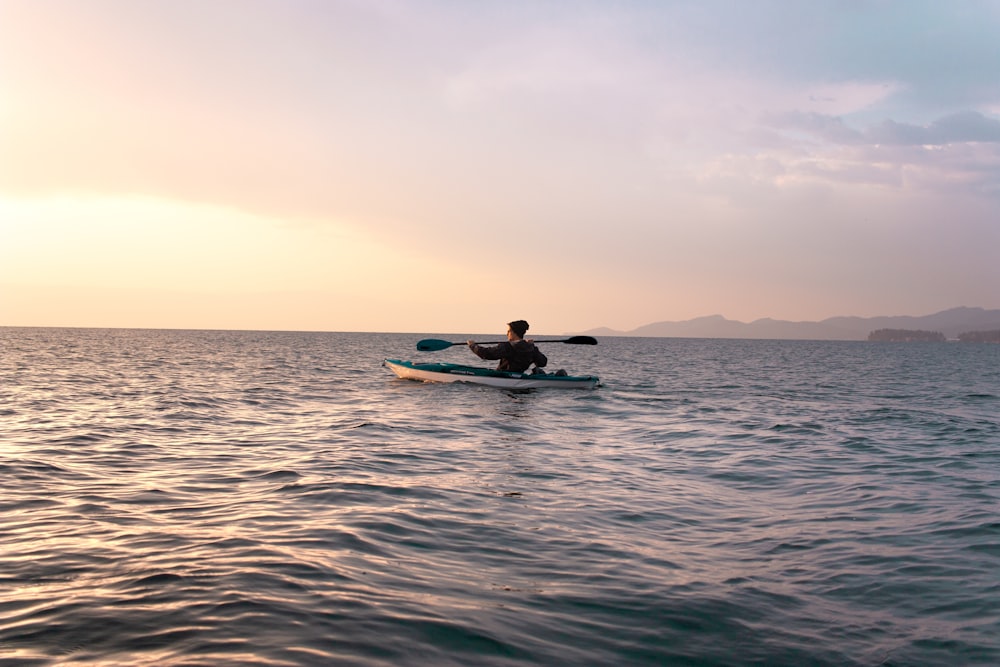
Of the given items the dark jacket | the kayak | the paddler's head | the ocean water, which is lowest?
the ocean water

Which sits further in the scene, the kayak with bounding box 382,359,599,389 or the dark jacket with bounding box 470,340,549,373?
the dark jacket with bounding box 470,340,549,373

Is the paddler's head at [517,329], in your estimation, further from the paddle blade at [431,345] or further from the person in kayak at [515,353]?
the paddle blade at [431,345]

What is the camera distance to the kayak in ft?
84.2

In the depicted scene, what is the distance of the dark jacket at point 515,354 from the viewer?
25828mm

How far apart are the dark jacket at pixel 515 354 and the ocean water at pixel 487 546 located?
32.4 ft

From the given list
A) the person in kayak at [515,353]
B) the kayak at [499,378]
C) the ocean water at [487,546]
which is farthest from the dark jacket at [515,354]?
the ocean water at [487,546]

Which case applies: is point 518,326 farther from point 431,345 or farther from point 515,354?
point 431,345

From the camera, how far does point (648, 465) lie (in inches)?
470

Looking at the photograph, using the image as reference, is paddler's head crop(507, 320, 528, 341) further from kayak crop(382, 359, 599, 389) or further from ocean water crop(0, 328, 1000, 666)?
ocean water crop(0, 328, 1000, 666)

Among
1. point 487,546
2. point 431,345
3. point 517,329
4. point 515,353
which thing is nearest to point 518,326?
point 517,329

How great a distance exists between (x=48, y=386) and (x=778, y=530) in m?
25.1

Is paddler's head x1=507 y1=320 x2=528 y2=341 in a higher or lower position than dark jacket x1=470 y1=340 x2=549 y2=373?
higher

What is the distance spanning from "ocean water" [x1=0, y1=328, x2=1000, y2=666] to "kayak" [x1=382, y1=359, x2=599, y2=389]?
961 cm

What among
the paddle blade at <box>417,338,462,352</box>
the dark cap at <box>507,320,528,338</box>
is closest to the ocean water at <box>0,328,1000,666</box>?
the dark cap at <box>507,320,528,338</box>
